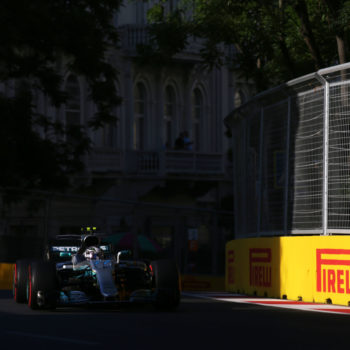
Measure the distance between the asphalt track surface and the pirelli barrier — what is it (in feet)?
2.68

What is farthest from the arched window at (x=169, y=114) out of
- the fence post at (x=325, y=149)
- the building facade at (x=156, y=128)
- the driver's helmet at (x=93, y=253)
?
the driver's helmet at (x=93, y=253)

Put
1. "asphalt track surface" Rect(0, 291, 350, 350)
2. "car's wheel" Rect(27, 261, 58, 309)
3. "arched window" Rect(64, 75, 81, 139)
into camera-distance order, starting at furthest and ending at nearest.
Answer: "arched window" Rect(64, 75, 81, 139)
"car's wheel" Rect(27, 261, 58, 309)
"asphalt track surface" Rect(0, 291, 350, 350)

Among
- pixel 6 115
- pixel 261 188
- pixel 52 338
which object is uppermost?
pixel 6 115

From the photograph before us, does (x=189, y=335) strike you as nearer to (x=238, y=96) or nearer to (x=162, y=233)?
(x=162, y=233)

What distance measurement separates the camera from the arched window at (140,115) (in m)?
43.8

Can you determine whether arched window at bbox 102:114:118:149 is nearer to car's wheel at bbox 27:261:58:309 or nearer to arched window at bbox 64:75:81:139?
arched window at bbox 64:75:81:139

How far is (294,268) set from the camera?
57.3 ft

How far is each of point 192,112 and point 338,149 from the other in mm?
29556

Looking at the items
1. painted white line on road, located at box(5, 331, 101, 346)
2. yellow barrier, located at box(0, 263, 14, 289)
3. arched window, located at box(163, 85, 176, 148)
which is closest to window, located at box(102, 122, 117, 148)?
arched window, located at box(163, 85, 176, 148)

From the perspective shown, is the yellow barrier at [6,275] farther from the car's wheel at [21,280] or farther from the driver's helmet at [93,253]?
the driver's helmet at [93,253]

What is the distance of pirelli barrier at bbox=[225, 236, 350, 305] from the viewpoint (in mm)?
16133

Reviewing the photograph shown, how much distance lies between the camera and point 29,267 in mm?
15836

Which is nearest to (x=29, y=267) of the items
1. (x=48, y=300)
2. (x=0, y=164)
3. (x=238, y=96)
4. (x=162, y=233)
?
(x=48, y=300)

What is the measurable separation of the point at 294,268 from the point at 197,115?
29.4 metres
